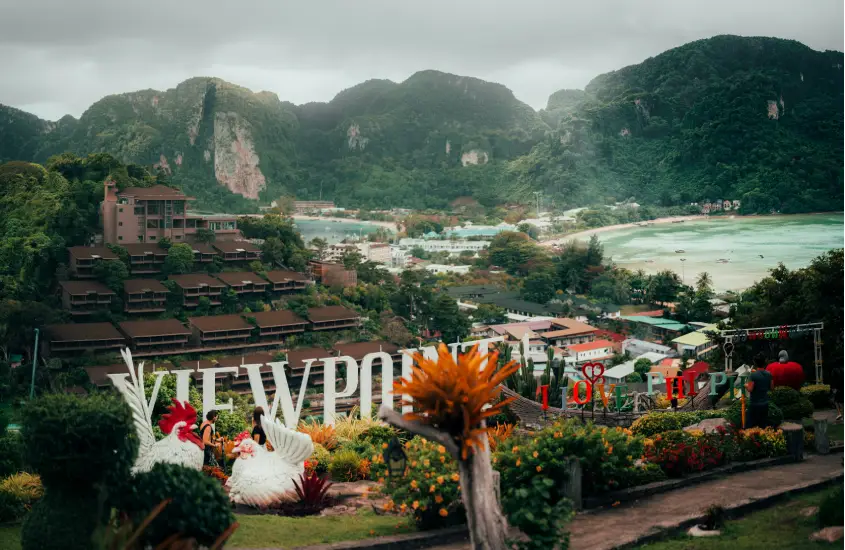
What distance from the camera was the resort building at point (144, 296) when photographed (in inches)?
729

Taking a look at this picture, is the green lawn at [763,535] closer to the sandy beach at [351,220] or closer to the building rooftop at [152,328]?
the building rooftop at [152,328]

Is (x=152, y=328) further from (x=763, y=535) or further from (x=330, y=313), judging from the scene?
(x=763, y=535)

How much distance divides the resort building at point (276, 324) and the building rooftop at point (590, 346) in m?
5.61

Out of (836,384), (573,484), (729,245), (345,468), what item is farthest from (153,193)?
(573,484)

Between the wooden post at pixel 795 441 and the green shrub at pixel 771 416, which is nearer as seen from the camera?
the wooden post at pixel 795 441

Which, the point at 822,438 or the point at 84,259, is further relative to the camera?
the point at 84,259

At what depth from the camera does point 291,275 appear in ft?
68.4

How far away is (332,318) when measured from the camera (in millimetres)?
19500

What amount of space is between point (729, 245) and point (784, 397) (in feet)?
37.0

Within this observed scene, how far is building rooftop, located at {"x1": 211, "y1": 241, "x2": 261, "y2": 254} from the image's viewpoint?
20.6 meters

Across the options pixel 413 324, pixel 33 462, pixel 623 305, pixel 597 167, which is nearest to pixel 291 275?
pixel 413 324

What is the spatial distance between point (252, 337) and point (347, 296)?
3.12 m

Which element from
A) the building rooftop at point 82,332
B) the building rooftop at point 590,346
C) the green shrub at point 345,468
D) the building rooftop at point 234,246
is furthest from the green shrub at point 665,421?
the building rooftop at point 234,246

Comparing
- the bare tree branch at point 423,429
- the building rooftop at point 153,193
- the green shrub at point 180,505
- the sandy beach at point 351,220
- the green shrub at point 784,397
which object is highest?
the building rooftop at point 153,193
